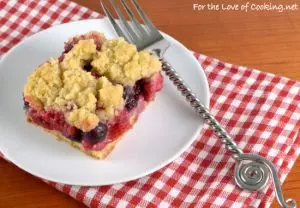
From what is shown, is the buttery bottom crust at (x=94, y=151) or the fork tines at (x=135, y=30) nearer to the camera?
the buttery bottom crust at (x=94, y=151)

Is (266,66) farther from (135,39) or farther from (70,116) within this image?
(70,116)

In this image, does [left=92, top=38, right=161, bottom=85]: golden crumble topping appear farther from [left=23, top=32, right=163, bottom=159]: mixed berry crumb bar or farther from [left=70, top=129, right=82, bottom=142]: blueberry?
[left=70, top=129, right=82, bottom=142]: blueberry

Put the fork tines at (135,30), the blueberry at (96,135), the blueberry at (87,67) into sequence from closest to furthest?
the blueberry at (96,135)
the blueberry at (87,67)
the fork tines at (135,30)

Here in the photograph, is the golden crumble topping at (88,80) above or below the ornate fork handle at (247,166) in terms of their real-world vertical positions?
above

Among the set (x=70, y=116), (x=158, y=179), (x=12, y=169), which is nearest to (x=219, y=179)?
(x=158, y=179)

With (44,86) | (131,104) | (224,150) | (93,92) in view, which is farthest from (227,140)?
(44,86)

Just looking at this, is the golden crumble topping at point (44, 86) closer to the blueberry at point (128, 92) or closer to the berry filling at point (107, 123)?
the berry filling at point (107, 123)

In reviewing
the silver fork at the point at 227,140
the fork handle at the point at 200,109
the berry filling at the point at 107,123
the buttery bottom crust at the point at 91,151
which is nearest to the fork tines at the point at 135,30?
the silver fork at the point at 227,140
